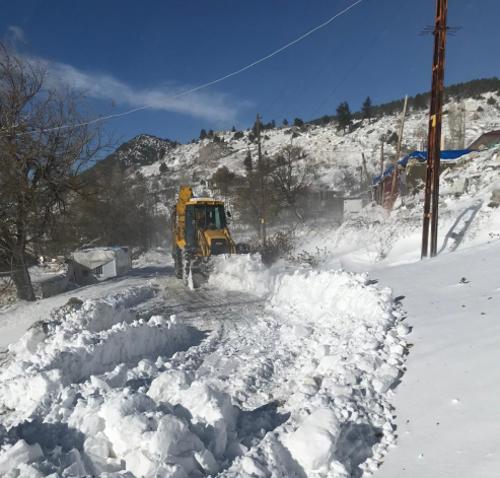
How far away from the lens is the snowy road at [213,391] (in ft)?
11.3

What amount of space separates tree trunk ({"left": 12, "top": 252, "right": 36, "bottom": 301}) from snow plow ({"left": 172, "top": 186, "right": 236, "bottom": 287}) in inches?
226

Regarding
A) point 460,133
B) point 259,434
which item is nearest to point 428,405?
point 259,434

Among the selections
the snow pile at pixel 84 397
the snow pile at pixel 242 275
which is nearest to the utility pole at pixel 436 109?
the snow pile at pixel 242 275

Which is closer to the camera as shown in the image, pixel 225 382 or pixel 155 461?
pixel 155 461

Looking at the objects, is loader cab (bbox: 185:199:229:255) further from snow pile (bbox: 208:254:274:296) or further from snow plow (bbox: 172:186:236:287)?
snow pile (bbox: 208:254:274:296)

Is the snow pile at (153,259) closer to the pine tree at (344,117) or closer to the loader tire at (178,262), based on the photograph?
the loader tire at (178,262)

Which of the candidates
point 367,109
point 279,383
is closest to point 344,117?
point 367,109

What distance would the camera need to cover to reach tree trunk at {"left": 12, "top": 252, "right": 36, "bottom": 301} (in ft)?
49.9

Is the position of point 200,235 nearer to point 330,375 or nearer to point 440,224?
point 440,224

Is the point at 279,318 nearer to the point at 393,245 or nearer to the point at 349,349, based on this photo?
the point at 349,349

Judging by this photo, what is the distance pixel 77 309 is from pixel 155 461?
6.64 metres

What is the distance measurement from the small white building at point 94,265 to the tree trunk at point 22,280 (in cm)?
400

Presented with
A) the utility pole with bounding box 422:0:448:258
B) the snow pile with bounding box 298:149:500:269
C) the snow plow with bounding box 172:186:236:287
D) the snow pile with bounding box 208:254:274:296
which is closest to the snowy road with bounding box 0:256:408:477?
the snow pile with bounding box 208:254:274:296

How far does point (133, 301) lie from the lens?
39.9 ft
